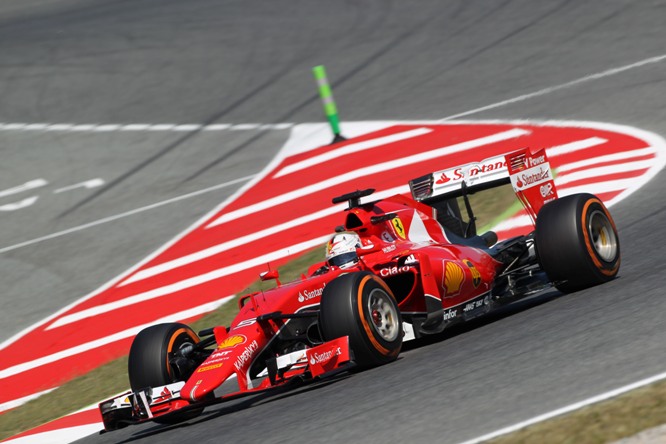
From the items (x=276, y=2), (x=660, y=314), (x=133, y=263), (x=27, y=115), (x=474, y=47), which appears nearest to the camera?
(x=660, y=314)

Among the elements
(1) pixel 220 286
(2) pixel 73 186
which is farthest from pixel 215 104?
(1) pixel 220 286

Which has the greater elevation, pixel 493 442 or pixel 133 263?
pixel 133 263

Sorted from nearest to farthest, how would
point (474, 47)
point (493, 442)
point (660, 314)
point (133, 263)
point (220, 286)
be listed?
point (493, 442) < point (660, 314) < point (220, 286) < point (133, 263) < point (474, 47)

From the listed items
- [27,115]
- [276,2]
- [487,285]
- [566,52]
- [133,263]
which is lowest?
[487,285]

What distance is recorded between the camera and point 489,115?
50.8ft

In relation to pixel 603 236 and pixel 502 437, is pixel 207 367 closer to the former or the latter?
pixel 502 437

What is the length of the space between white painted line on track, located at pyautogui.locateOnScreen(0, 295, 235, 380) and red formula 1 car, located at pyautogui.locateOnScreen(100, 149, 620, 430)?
2260 mm

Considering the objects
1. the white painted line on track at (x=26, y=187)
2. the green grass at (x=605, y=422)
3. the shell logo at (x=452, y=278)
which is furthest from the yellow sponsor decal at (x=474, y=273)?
the white painted line on track at (x=26, y=187)

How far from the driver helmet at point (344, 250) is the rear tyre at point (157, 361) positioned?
1.27 metres

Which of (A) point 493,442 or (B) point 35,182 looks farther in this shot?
(B) point 35,182

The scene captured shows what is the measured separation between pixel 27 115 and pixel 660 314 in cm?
1512

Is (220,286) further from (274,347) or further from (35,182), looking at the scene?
(35,182)

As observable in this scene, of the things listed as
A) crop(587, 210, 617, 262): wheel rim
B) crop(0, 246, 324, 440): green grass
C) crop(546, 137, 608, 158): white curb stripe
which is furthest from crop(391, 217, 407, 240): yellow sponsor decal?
crop(546, 137, 608, 158): white curb stripe

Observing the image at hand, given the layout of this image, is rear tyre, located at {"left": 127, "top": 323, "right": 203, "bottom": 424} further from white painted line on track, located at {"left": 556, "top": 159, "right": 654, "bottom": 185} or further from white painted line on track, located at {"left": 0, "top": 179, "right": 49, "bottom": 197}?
white painted line on track, located at {"left": 0, "top": 179, "right": 49, "bottom": 197}
